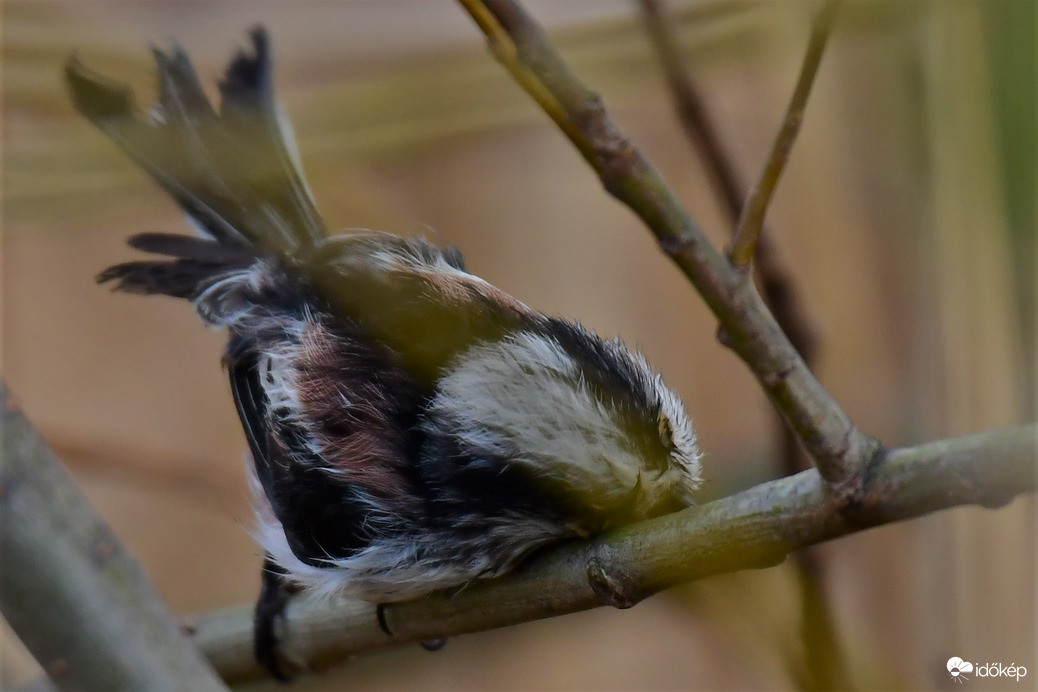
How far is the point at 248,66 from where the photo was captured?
3.73ft

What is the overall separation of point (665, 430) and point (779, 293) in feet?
1.38

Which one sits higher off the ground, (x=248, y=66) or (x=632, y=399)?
(x=248, y=66)

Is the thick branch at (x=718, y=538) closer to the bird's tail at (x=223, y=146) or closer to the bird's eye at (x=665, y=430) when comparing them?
the bird's eye at (x=665, y=430)

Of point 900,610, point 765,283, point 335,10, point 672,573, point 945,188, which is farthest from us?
point 900,610

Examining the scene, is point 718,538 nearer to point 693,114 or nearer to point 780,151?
point 780,151

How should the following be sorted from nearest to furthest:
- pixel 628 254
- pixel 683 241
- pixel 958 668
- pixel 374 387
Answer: pixel 683 241 → pixel 374 387 → pixel 958 668 → pixel 628 254

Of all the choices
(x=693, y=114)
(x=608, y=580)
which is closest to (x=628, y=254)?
(x=693, y=114)

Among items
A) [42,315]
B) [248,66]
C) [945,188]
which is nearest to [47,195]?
[248,66]

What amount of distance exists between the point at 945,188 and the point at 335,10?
50.3 inches

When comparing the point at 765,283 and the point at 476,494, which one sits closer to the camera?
the point at 476,494

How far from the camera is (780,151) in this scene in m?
0.58

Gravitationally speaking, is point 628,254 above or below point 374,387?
above

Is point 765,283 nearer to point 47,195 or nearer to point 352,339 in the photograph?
point 352,339

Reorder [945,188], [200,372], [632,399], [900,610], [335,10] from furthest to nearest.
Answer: [200,372] → [900,610] → [335,10] → [945,188] → [632,399]
